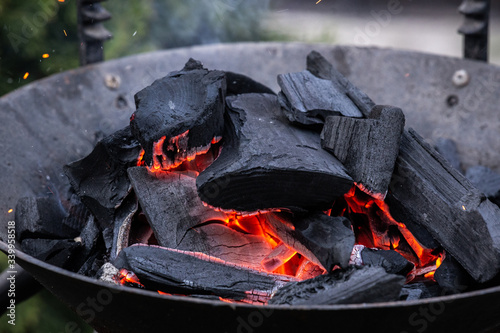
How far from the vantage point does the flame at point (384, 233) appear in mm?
1303

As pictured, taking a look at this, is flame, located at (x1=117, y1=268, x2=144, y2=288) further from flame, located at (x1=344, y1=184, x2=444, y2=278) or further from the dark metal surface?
the dark metal surface

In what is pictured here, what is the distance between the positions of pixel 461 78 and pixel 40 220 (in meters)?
1.36

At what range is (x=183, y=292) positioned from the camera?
3.70 ft

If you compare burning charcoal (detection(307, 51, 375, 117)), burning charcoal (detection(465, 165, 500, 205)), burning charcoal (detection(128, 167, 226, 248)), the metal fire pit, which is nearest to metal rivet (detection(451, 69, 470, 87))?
the metal fire pit

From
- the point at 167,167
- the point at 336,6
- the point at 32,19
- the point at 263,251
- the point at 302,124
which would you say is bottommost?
the point at 336,6

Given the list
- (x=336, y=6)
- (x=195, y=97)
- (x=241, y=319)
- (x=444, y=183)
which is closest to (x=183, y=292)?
(x=241, y=319)

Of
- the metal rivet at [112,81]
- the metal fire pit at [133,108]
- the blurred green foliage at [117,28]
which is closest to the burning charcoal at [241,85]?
the metal fire pit at [133,108]

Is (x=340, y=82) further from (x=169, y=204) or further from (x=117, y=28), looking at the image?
(x=117, y=28)

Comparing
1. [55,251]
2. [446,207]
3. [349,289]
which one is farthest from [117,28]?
[349,289]

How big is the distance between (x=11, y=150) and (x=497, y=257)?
49.2 inches

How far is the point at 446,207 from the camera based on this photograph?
1207 mm

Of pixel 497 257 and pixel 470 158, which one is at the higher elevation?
pixel 497 257

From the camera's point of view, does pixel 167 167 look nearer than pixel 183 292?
No

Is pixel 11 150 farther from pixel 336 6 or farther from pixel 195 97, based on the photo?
pixel 336 6
